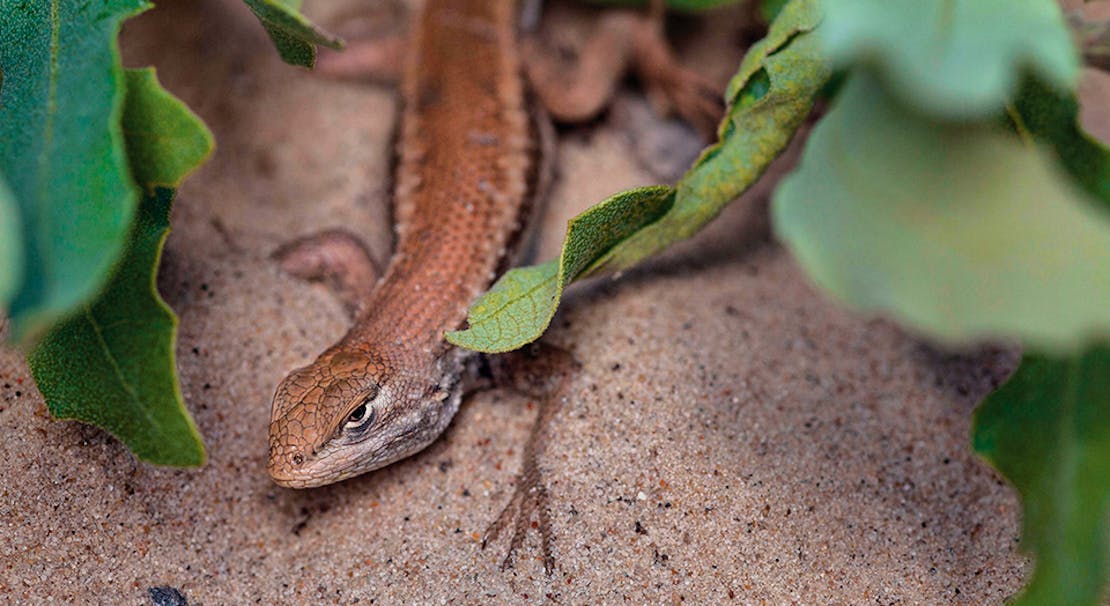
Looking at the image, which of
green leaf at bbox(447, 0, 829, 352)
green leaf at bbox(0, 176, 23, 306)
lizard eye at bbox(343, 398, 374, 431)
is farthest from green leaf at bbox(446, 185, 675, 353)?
green leaf at bbox(0, 176, 23, 306)

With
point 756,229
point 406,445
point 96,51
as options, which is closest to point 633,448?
point 406,445

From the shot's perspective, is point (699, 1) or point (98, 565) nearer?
point (98, 565)

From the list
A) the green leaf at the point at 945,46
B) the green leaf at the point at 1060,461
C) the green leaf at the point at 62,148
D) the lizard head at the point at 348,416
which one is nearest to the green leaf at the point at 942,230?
the green leaf at the point at 945,46

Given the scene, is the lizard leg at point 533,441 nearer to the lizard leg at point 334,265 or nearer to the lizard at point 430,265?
the lizard at point 430,265

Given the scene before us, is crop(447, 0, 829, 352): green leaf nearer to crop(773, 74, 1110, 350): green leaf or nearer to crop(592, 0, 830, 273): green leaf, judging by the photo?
crop(592, 0, 830, 273): green leaf

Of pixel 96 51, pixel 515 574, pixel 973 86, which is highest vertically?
pixel 973 86

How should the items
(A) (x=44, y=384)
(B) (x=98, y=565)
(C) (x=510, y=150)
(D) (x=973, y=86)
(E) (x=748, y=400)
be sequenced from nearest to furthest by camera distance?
(D) (x=973, y=86)
(A) (x=44, y=384)
(B) (x=98, y=565)
(E) (x=748, y=400)
(C) (x=510, y=150)

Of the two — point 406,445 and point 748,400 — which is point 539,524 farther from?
point 748,400
